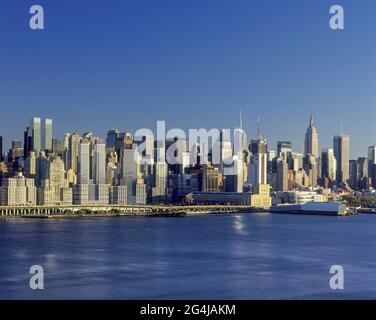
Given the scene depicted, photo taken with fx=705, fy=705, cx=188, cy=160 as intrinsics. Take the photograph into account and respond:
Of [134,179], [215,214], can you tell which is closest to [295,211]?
[215,214]

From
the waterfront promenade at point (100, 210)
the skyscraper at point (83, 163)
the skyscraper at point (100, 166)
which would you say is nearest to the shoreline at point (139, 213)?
the waterfront promenade at point (100, 210)

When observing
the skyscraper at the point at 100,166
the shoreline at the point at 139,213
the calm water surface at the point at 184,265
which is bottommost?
the shoreline at the point at 139,213

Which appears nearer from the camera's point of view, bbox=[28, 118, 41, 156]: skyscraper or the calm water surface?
the calm water surface

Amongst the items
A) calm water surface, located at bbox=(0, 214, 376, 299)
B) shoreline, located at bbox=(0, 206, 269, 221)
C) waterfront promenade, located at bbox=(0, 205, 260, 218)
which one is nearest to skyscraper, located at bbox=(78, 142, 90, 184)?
waterfront promenade, located at bbox=(0, 205, 260, 218)

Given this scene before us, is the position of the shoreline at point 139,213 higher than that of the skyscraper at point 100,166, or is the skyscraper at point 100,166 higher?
the skyscraper at point 100,166

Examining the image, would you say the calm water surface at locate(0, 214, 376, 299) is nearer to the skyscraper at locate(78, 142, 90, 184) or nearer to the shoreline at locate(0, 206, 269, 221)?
the shoreline at locate(0, 206, 269, 221)

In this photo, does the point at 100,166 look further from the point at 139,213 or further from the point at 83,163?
the point at 139,213

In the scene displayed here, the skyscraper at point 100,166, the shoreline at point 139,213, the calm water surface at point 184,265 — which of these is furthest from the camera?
the skyscraper at point 100,166

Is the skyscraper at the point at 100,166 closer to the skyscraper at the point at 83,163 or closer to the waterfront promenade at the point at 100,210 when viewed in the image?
the skyscraper at the point at 83,163

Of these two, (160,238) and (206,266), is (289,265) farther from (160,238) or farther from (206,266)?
(160,238)
